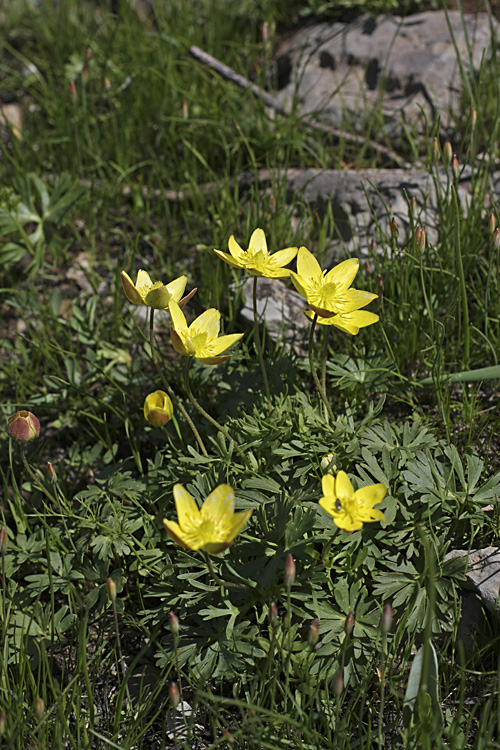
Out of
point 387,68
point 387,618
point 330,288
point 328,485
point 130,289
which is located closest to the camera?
point 387,618

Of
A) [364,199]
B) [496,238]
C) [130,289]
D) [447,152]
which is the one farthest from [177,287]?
[364,199]

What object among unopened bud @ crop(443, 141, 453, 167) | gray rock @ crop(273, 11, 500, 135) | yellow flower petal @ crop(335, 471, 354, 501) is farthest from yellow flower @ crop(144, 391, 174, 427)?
gray rock @ crop(273, 11, 500, 135)

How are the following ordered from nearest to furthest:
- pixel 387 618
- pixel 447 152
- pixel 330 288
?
pixel 387 618 → pixel 330 288 → pixel 447 152

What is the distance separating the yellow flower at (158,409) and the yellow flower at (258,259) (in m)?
0.43

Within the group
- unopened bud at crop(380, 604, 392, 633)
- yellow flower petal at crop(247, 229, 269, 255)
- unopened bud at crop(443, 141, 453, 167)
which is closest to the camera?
unopened bud at crop(380, 604, 392, 633)

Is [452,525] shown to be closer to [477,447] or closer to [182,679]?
[477,447]

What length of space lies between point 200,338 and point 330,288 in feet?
1.33

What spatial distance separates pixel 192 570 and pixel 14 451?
962 millimetres

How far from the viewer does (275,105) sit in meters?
3.59

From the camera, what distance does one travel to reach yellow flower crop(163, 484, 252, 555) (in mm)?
1530

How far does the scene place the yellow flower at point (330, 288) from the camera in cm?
189

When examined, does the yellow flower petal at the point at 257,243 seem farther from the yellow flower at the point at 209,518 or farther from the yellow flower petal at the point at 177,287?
the yellow flower at the point at 209,518

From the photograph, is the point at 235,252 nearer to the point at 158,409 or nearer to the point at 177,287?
the point at 177,287

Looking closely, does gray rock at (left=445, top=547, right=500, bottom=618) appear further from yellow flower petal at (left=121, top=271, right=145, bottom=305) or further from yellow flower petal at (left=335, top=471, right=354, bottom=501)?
yellow flower petal at (left=121, top=271, right=145, bottom=305)
